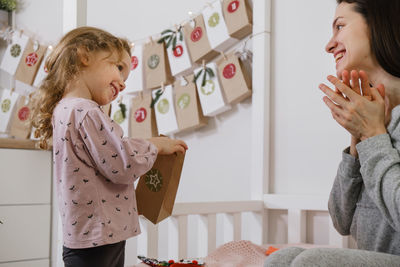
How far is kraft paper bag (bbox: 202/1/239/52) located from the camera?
1.67 metres

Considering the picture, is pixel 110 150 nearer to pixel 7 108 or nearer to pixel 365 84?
pixel 365 84

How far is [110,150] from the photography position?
997 mm

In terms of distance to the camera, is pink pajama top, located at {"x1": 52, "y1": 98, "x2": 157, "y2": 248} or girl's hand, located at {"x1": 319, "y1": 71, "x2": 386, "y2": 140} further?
pink pajama top, located at {"x1": 52, "y1": 98, "x2": 157, "y2": 248}

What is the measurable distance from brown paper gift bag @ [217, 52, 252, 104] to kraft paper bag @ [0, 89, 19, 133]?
1.57m

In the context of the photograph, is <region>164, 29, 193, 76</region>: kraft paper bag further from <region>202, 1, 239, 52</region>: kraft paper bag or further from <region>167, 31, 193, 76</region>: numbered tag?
<region>202, 1, 239, 52</region>: kraft paper bag

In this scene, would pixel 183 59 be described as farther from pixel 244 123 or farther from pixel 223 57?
pixel 244 123

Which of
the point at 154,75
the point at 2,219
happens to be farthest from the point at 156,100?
the point at 2,219

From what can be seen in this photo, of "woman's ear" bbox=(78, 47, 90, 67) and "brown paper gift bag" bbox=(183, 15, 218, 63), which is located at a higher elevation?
"brown paper gift bag" bbox=(183, 15, 218, 63)

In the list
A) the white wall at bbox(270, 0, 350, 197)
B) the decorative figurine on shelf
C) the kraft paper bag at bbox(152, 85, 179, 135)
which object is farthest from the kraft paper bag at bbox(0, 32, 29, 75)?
the decorative figurine on shelf

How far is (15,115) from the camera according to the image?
2732mm

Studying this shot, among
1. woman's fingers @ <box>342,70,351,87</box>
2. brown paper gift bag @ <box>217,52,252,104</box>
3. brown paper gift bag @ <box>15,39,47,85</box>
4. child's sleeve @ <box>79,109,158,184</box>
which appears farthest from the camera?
brown paper gift bag @ <box>15,39,47,85</box>

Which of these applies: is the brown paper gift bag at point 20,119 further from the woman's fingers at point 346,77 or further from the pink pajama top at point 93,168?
the woman's fingers at point 346,77

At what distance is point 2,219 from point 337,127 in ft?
4.16

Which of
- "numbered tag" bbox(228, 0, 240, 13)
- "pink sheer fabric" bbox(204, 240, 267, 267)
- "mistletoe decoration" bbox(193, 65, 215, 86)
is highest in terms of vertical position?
"numbered tag" bbox(228, 0, 240, 13)
